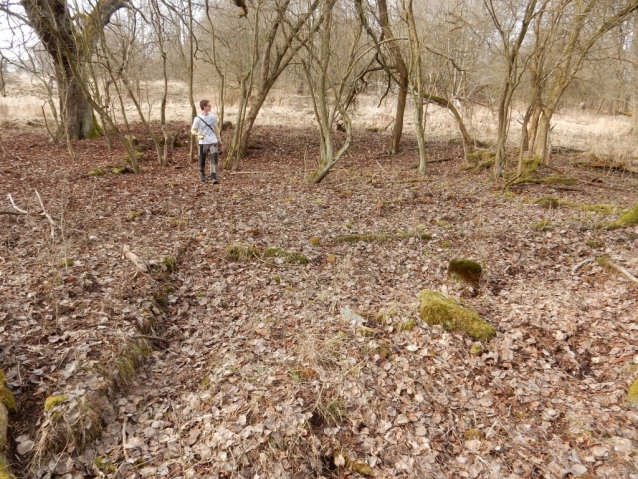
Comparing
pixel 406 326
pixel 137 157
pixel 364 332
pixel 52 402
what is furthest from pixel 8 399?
pixel 137 157

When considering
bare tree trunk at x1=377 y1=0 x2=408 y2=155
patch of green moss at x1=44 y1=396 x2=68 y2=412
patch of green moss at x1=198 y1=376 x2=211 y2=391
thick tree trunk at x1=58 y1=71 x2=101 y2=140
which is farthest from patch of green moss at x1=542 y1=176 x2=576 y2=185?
thick tree trunk at x1=58 y1=71 x2=101 y2=140

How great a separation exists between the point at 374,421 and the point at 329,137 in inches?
330

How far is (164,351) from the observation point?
174 inches

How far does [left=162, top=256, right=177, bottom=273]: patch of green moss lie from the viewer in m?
5.89

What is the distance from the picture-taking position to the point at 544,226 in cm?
732

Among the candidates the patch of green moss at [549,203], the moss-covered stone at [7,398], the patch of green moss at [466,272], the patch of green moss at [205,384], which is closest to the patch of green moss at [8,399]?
the moss-covered stone at [7,398]

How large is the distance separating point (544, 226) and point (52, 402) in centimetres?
775

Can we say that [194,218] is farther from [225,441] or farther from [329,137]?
[225,441]

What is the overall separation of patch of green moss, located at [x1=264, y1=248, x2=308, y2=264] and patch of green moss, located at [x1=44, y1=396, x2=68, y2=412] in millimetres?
3603

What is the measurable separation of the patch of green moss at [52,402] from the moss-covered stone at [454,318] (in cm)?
367

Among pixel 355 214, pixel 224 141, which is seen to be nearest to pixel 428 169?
pixel 355 214

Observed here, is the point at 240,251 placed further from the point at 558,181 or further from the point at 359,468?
the point at 558,181

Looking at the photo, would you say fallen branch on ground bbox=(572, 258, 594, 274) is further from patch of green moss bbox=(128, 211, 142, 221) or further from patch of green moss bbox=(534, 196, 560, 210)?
patch of green moss bbox=(128, 211, 142, 221)

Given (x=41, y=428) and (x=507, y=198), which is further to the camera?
(x=507, y=198)
